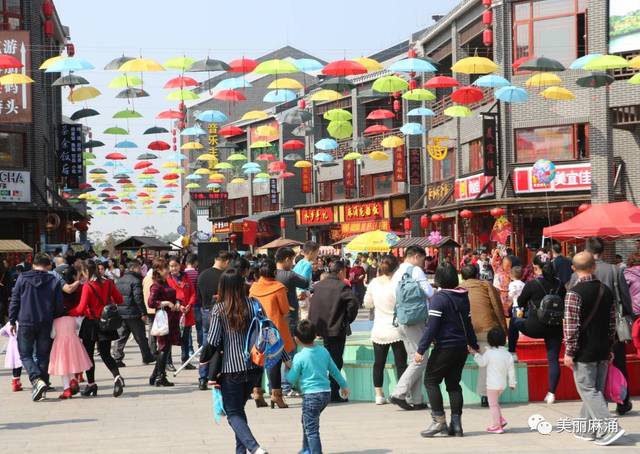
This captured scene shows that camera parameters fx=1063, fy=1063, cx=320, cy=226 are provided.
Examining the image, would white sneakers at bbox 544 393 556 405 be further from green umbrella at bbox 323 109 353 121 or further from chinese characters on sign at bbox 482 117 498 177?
green umbrella at bbox 323 109 353 121

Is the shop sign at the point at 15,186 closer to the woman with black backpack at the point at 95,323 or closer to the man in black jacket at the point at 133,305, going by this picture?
the man in black jacket at the point at 133,305

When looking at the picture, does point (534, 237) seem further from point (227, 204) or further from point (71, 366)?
point (227, 204)

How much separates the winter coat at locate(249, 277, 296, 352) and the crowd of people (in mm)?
14

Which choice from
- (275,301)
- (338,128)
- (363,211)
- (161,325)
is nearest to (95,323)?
(161,325)

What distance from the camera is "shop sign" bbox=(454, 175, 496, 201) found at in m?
37.8

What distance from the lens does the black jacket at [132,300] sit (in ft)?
47.6

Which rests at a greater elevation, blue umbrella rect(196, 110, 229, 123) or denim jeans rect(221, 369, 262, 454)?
blue umbrella rect(196, 110, 229, 123)

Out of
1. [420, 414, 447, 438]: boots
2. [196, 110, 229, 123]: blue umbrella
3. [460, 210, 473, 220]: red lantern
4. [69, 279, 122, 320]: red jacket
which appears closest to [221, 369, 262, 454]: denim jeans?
[420, 414, 447, 438]: boots

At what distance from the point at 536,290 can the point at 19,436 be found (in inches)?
228

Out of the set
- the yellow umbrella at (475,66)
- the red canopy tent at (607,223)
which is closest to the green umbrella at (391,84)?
Answer: the yellow umbrella at (475,66)

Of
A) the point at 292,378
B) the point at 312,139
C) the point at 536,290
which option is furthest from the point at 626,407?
the point at 312,139

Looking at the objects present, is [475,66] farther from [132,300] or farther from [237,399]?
[237,399]

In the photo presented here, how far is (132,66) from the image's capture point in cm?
2462

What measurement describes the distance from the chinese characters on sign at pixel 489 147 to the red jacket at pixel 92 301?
2504 cm
